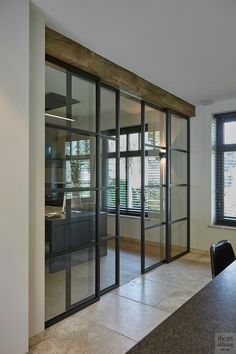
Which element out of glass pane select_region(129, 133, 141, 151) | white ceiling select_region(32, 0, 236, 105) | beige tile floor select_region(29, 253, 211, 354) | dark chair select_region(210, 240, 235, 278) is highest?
white ceiling select_region(32, 0, 236, 105)

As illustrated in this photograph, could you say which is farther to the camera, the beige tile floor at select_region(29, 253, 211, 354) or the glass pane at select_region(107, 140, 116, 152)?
the glass pane at select_region(107, 140, 116, 152)

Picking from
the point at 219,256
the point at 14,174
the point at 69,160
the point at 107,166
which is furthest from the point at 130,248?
the point at 14,174

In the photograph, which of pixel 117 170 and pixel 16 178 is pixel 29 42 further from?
pixel 117 170

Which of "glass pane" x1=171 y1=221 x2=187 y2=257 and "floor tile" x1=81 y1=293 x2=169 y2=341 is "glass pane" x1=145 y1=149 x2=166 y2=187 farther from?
"floor tile" x1=81 y1=293 x2=169 y2=341

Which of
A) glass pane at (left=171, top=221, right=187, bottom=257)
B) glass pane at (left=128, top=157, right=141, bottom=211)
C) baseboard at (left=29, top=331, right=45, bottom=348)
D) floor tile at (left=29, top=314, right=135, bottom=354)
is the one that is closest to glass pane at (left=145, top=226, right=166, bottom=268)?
glass pane at (left=171, top=221, right=187, bottom=257)

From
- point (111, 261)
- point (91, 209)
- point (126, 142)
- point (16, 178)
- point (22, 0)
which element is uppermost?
point (22, 0)

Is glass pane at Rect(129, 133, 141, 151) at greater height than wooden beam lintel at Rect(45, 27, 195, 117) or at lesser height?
lesser

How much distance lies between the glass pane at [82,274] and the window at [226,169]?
2850 mm

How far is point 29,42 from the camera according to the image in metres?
2.12

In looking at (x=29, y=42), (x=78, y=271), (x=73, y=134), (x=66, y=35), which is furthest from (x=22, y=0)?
(x=78, y=271)

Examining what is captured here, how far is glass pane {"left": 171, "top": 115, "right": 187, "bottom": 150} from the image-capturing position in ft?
15.0

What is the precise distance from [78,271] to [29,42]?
2285 mm

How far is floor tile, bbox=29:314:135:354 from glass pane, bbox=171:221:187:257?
2.43 m

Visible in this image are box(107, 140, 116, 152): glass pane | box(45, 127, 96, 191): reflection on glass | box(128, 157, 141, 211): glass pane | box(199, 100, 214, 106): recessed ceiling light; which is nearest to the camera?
box(45, 127, 96, 191): reflection on glass
